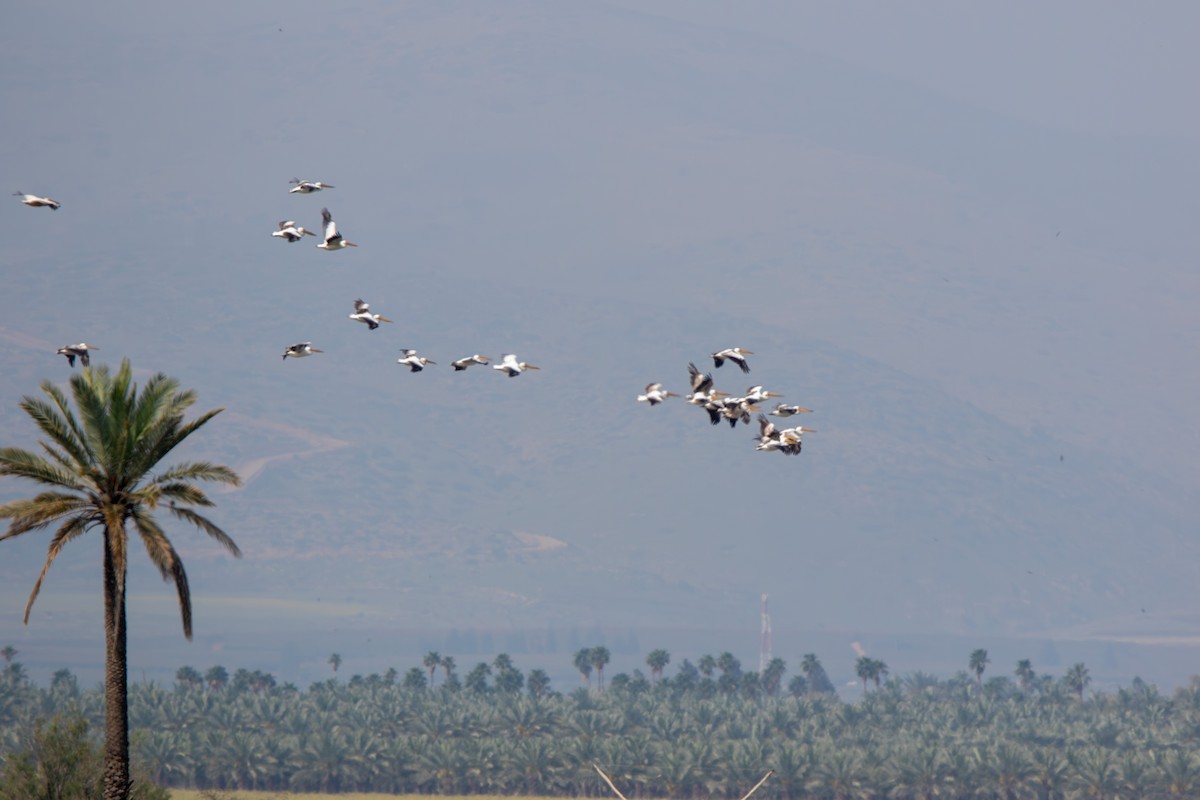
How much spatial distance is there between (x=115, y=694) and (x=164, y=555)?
4.92m

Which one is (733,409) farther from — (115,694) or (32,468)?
(32,468)

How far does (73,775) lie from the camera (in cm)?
6825

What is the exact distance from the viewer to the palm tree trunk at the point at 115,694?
187ft

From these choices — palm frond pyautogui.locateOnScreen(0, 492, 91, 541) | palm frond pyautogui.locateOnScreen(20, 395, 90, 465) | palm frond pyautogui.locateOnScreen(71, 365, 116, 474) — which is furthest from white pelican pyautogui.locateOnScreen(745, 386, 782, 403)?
palm frond pyautogui.locateOnScreen(0, 492, 91, 541)

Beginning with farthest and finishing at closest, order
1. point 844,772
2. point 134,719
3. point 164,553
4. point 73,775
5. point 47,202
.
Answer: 1. point 134,719
2. point 844,772
3. point 73,775
4. point 47,202
5. point 164,553

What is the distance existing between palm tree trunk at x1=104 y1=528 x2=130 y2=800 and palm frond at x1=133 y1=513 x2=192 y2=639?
0.98 metres

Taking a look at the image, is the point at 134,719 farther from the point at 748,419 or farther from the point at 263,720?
the point at 748,419

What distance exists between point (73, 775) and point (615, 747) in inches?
4233

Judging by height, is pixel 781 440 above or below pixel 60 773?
above

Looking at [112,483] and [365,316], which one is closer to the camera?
[112,483]

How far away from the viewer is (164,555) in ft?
182

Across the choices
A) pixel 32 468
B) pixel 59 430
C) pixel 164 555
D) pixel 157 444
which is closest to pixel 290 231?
pixel 157 444

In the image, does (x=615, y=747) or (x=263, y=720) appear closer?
(x=615, y=747)

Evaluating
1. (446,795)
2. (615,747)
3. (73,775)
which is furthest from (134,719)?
(73,775)
